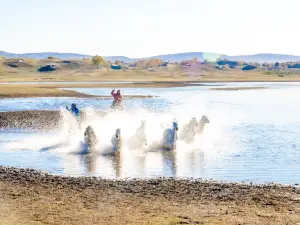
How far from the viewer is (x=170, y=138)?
27828 millimetres

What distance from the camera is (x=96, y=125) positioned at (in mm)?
35062

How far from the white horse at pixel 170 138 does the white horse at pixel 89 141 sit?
3541mm

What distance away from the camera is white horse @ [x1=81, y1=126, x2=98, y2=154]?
26.6 meters

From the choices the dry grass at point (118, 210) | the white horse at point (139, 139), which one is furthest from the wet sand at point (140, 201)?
the white horse at point (139, 139)

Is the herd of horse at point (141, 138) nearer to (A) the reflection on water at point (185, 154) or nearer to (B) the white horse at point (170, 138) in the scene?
(B) the white horse at point (170, 138)

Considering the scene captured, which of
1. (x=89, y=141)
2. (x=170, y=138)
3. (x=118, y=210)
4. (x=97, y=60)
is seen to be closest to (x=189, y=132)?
(x=170, y=138)

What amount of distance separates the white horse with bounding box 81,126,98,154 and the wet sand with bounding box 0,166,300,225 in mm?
6027

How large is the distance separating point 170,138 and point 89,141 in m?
4.10

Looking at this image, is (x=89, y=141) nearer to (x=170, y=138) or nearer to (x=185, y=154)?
(x=170, y=138)

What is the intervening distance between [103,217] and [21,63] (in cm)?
17899

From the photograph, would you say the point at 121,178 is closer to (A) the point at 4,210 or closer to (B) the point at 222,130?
(A) the point at 4,210

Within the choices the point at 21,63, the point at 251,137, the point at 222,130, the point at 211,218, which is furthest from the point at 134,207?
the point at 21,63

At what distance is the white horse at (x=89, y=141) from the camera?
26.6 meters

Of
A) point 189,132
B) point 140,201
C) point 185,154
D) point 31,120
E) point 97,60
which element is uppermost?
point 97,60
